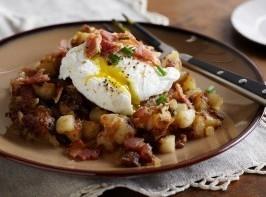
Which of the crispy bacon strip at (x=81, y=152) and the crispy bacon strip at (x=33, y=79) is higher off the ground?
the crispy bacon strip at (x=33, y=79)

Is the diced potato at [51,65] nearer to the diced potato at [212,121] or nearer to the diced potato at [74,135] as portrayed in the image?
the diced potato at [74,135]

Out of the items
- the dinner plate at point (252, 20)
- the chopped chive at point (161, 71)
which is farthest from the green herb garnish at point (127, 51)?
the dinner plate at point (252, 20)

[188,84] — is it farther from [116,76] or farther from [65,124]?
[65,124]

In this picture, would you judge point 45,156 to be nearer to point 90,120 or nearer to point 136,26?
point 90,120

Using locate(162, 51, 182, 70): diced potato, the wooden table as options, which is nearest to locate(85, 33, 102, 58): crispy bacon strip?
locate(162, 51, 182, 70): diced potato

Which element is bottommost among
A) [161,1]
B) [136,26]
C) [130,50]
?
[161,1]

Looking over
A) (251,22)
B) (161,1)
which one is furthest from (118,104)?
(161,1)
